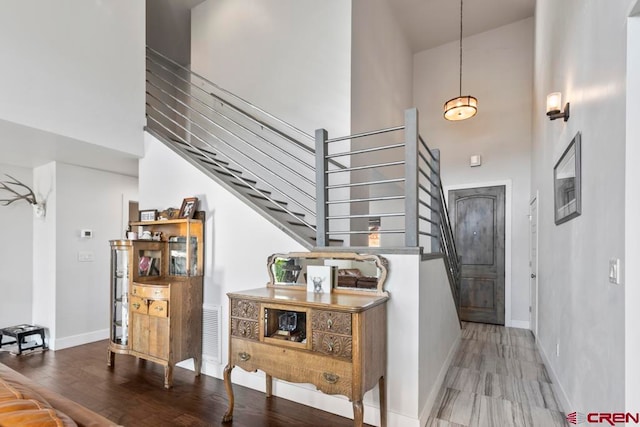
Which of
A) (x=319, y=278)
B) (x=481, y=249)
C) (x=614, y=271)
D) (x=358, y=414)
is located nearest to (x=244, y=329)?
(x=319, y=278)

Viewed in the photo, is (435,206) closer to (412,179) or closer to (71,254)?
(412,179)

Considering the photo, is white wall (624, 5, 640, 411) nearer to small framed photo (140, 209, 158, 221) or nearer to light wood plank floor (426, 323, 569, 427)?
light wood plank floor (426, 323, 569, 427)

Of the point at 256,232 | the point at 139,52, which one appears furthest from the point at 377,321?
the point at 139,52

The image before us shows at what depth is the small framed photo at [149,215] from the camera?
377 cm

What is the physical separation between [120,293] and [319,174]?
2621 millimetres

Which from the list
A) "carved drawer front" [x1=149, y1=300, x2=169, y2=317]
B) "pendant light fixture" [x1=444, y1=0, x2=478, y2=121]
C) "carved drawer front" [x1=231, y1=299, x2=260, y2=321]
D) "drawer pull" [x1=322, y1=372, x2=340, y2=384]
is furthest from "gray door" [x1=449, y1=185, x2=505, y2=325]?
"carved drawer front" [x1=149, y1=300, x2=169, y2=317]

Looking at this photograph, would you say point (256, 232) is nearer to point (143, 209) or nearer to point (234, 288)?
point (234, 288)

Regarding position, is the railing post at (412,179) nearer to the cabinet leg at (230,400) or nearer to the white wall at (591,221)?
the white wall at (591,221)

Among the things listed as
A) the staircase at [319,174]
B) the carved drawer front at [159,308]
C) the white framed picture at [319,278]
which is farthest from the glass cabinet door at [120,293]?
the white framed picture at [319,278]

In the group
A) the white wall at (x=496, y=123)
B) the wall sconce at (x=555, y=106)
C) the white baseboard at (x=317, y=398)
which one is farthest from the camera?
the white wall at (x=496, y=123)

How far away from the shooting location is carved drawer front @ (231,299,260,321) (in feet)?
7.99

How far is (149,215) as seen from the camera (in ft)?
12.5

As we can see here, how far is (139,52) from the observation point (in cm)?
404

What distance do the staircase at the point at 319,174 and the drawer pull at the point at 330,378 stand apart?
0.89 m
